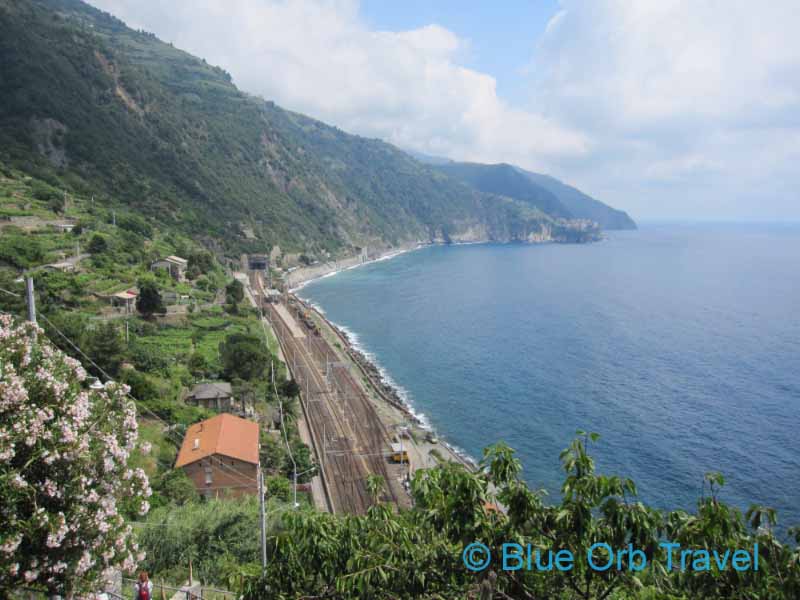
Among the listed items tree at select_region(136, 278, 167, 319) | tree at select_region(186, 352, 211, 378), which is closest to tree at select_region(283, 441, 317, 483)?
tree at select_region(186, 352, 211, 378)

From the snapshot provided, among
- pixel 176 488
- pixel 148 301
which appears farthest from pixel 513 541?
pixel 148 301

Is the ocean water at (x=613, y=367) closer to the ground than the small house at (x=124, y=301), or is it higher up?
closer to the ground

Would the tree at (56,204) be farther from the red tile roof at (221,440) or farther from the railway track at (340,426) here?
the red tile roof at (221,440)

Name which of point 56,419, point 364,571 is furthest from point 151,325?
point 364,571

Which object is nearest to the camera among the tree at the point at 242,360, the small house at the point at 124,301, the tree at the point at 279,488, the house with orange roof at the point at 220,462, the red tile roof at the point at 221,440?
the house with orange roof at the point at 220,462

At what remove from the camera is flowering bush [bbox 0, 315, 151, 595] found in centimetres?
588

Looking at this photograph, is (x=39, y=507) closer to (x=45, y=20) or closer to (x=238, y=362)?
(x=238, y=362)

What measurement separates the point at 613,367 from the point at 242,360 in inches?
1283

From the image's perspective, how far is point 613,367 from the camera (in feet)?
158

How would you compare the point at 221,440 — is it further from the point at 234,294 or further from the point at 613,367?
the point at 613,367

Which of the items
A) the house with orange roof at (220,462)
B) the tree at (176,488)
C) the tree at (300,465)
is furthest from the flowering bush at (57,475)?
the tree at (300,465)

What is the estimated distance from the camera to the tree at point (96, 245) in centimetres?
4622

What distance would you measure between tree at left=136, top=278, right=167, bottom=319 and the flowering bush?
116ft

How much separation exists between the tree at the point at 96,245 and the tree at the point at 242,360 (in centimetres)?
1848
